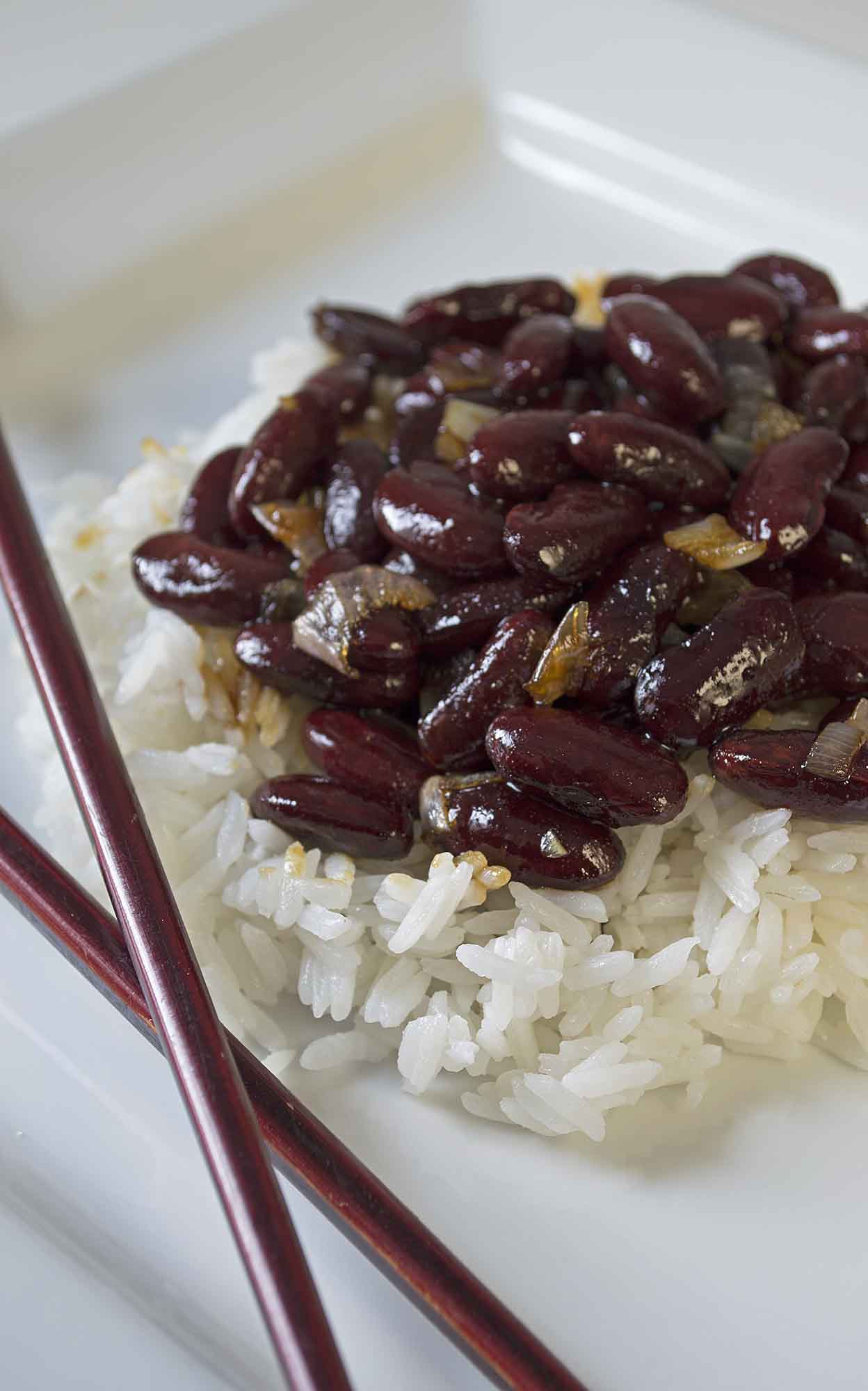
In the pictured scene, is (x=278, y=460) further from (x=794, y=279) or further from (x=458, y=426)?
(x=794, y=279)

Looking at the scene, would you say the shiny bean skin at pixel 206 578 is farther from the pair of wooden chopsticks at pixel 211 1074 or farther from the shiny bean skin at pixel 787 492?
the shiny bean skin at pixel 787 492

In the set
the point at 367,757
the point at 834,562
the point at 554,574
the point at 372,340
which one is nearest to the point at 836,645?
the point at 834,562

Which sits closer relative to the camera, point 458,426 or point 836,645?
point 836,645

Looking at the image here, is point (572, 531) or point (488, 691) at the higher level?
point (572, 531)

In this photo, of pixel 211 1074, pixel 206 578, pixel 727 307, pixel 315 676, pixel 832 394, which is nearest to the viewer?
pixel 211 1074

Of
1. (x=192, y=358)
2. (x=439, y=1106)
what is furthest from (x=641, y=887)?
(x=192, y=358)
